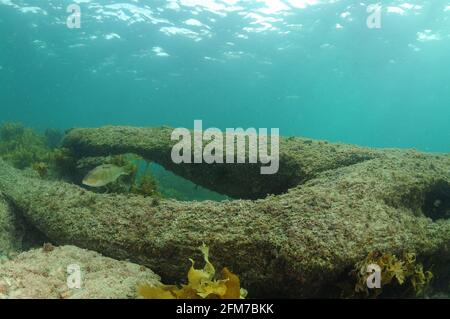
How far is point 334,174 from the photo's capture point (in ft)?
22.5

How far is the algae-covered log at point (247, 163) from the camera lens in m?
7.76

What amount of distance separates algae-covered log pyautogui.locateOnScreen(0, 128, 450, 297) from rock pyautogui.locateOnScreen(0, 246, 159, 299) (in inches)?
12.3

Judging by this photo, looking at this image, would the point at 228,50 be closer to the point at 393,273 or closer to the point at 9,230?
the point at 9,230

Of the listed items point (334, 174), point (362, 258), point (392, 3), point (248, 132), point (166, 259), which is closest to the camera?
point (362, 258)

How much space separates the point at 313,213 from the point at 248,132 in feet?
16.2

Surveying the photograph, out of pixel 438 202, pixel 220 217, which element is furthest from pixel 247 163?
pixel 438 202

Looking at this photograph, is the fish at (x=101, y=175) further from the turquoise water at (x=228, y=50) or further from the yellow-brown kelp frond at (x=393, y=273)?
the turquoise water at (x=228, y=50)

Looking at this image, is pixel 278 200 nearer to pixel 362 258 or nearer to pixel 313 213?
pixel 313 213

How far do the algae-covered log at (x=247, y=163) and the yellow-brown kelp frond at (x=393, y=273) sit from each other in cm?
286

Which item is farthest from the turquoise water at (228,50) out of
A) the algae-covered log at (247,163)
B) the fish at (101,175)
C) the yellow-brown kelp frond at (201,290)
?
the yellow-brown kelp frond at (201,290)

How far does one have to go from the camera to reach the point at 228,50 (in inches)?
1451

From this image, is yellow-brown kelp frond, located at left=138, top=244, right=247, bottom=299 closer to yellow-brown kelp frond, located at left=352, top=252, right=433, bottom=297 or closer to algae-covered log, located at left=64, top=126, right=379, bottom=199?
yellow-brown kelp frond, located at left=352, top=252, right=433, bottom=297
